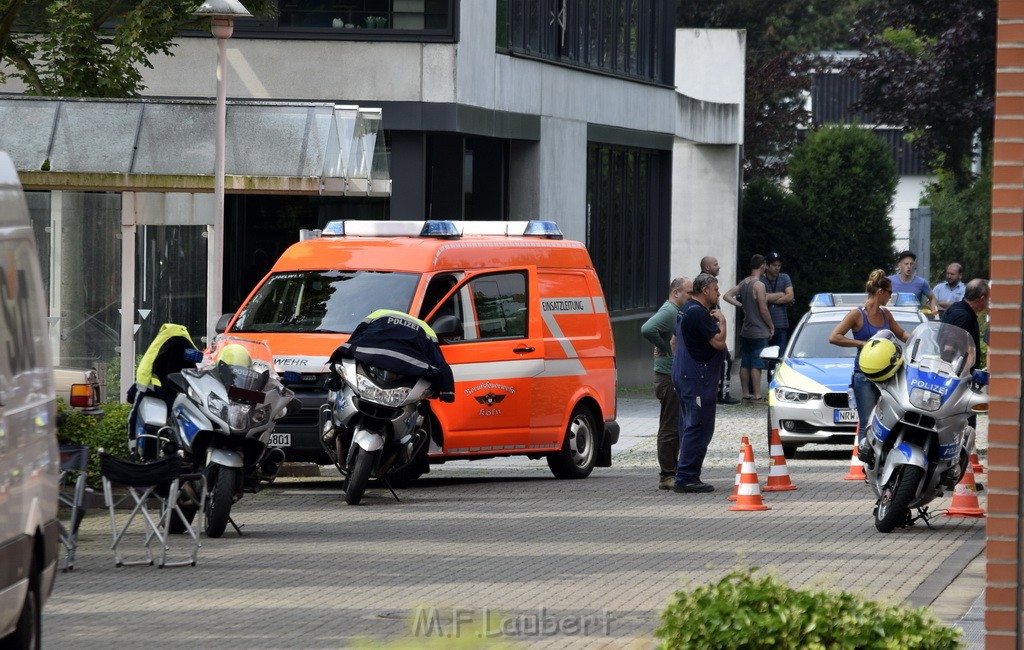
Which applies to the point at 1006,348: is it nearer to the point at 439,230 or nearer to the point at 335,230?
the point at 439,230

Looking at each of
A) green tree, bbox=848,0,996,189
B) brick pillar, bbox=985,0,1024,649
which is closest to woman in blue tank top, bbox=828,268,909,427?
brick pillar, bbox=985,0,1024,649

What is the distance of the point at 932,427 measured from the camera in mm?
12922

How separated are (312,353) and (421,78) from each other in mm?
8457

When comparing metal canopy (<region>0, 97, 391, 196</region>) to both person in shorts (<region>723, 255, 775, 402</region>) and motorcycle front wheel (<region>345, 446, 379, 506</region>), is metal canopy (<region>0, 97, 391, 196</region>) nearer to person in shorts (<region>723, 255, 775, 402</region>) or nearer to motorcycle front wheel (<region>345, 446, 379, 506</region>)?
motorcycle front wheel (<region>345, 446, 379, 506</region>)

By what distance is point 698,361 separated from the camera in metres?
15.6

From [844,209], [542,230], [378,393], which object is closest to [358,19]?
[542,230]

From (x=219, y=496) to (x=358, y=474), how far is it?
214cm

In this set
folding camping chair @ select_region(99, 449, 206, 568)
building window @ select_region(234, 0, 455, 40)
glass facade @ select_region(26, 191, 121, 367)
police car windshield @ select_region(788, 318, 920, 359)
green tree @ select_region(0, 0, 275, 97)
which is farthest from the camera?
building window @ select_region(234, 0, 455, 40)

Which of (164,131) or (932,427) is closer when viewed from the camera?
(932,427)

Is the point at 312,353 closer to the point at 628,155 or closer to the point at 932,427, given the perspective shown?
the point at 932,427

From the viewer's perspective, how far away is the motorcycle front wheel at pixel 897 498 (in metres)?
12.8

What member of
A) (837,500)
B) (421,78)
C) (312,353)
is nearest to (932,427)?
(837,500)

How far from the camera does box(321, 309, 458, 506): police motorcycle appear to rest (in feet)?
47.6

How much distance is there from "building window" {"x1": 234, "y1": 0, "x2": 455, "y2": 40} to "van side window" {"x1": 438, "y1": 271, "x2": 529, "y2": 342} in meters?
7.25
